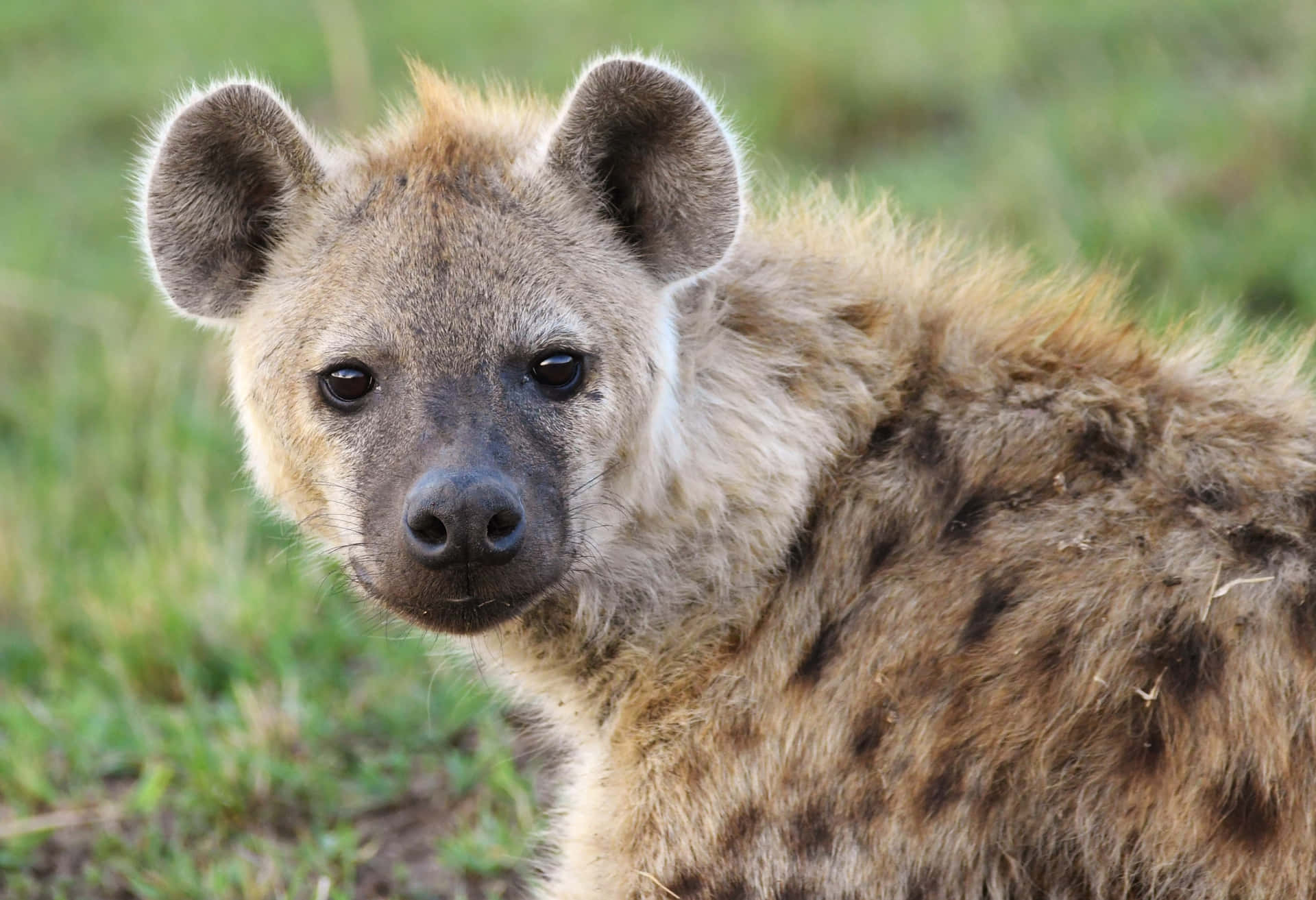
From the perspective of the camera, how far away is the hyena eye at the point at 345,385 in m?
2.33

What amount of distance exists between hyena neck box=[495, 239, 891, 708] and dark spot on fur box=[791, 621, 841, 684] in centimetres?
11

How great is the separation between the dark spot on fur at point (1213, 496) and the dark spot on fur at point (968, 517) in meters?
0.30

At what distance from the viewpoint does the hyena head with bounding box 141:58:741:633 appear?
224 cm

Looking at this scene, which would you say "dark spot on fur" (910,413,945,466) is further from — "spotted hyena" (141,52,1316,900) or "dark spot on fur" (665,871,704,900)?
"dark spot on fur" (665,871,704,900)

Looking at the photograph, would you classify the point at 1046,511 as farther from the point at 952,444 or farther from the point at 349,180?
the point at 349,180

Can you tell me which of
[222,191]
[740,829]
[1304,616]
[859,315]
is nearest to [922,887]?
[740,829]

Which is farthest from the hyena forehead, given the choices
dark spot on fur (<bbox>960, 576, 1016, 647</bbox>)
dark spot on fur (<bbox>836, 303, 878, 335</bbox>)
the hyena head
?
dark spot on fur (<bbox>960, 576, 1016, 647</bbox>)

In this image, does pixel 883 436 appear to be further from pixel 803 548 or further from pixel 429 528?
pixel 429 528

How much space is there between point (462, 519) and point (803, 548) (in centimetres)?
61

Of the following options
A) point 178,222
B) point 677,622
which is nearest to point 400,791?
point 677,622

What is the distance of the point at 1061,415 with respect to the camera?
241 centimetres

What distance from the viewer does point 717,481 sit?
2420 millimetres

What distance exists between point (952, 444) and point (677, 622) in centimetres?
52

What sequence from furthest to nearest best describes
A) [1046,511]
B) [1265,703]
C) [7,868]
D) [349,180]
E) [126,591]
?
[126,591]
[7,868]
[349,180]
[1046,511]
[1265,703]
